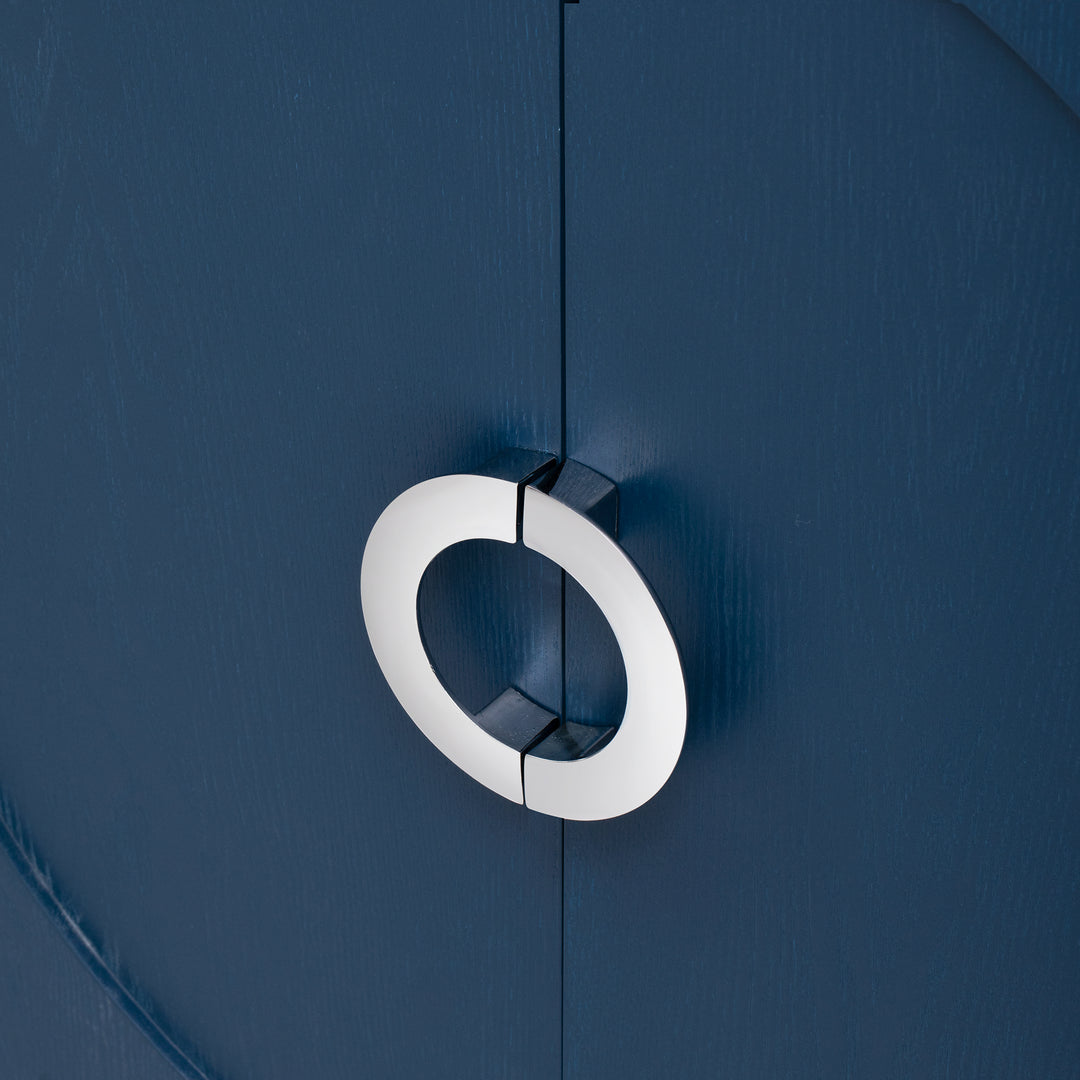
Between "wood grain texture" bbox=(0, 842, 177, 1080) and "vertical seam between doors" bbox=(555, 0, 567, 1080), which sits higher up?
"vertical seam between doors" bbox=(555, 0, 567, 1080)

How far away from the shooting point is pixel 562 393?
46cm

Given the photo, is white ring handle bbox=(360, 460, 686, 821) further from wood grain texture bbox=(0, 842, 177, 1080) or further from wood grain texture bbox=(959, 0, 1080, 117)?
wood grain texture bbox=(0, 842, 177, 1080)

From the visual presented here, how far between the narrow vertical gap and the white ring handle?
0.04 m

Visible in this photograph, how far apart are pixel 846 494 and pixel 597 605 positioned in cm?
11

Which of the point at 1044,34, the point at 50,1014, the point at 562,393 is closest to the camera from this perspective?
the point at 1044,34

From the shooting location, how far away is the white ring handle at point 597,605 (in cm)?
44

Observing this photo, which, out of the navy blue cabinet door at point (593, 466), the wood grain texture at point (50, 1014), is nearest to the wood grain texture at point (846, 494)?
the navy blue cabinet door at point (593, 466)

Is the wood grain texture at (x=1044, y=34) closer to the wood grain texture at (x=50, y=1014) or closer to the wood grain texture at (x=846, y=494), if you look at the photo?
the wood grain texture at (x=846, y=494)

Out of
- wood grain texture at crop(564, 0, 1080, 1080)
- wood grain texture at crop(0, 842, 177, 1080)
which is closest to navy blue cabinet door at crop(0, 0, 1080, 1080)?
wood grain texture at crop(564, 0, 1080, 1080)

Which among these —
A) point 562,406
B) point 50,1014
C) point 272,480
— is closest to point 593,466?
point 562,406

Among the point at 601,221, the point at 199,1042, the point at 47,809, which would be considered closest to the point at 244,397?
the point at 601,221

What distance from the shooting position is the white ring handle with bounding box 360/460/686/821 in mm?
439

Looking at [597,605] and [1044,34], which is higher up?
[1044,34]

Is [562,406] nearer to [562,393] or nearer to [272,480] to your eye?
[562,393]
